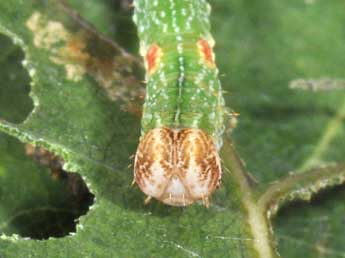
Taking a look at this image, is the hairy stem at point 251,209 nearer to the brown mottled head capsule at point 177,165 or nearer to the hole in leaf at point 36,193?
the brown mottled head capsule at point 177,165

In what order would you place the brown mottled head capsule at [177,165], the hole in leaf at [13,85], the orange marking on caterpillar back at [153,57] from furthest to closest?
1. the hole in leaf at [13,85]
2. the orange marking on caterpillar back at [153,57]
3. the brown mottled head capsule at [177,165]

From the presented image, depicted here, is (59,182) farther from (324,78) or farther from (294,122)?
(324,78)

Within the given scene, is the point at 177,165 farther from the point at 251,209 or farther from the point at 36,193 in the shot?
the point at 36,193

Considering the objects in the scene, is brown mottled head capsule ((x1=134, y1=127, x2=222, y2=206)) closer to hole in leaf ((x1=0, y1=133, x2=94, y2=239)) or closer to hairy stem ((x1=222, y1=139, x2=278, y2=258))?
hairy stem ((x1=222, y1=139, x2=278, y2=258))

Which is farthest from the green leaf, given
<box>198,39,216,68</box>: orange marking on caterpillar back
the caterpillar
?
<box>198,39,216,68</box>: orange marking on caterpillar back

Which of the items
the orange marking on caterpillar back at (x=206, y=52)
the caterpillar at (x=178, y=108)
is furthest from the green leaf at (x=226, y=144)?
the orange marking on caterpillar back at (x=206, y=52)

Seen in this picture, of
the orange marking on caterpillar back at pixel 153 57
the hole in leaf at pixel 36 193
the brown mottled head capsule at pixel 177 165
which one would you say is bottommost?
the brown mottled head capsule at pixel 177 165
